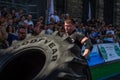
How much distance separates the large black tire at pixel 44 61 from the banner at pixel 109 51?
6613 mm

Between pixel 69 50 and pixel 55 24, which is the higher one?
pixel 69 50

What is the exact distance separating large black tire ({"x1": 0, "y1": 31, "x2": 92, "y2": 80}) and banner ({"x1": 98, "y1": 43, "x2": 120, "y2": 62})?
6613 millimetres

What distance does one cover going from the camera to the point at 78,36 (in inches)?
246

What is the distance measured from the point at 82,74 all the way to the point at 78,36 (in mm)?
1431

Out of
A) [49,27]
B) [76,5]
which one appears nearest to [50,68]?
[49,27]

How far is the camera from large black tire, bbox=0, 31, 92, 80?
463cm

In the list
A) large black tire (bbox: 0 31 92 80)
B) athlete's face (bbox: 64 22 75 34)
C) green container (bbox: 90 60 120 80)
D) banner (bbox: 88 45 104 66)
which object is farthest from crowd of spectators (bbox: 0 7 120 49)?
green container (bbox: 90 60 120 80)

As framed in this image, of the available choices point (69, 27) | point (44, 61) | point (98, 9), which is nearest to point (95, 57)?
point (69, 27)

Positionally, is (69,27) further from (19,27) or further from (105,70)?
(105,70)

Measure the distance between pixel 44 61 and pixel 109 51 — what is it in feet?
25.8

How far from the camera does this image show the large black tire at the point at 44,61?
463 centimetres

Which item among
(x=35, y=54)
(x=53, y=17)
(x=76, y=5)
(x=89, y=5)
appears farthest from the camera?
(x=89, y=5)

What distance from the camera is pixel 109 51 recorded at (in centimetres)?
1276

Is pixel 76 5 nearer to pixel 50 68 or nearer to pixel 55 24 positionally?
pixel 55 24
